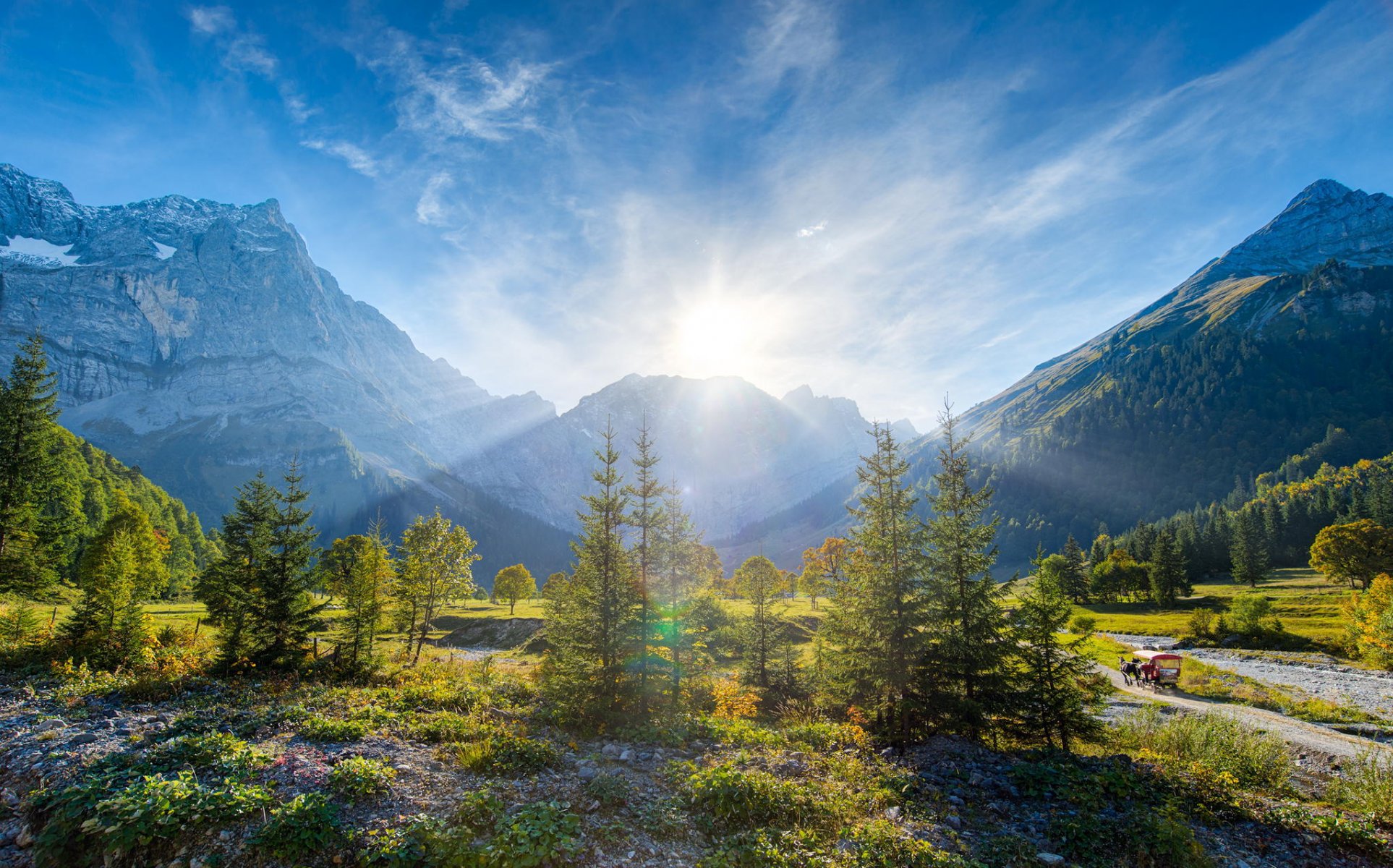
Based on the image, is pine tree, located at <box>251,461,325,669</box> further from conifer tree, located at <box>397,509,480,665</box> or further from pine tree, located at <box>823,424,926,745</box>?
pine tree, located at <box>823,424,926,745</box>

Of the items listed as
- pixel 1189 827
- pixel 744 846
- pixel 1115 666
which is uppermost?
pixel 744 846

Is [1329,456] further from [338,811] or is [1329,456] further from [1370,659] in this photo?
[338,811]

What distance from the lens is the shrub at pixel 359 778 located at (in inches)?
421

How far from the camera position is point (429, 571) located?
3862cm

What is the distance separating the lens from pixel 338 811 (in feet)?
33.1

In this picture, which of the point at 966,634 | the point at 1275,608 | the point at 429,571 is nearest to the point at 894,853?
the point at 966,634

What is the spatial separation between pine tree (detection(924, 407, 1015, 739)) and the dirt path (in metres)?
9.83

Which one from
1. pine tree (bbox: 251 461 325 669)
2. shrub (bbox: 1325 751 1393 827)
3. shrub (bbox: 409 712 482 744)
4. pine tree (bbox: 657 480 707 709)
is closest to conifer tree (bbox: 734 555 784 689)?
pine tree (bbox: 657 480 707 709)

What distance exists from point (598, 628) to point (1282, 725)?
3297cm

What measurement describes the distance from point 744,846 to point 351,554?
191 ft

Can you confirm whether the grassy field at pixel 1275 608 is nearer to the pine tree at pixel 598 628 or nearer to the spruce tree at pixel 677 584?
the spruce tree at pixel 677 584

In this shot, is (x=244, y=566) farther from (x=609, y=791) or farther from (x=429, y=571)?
(x=609, y=791)

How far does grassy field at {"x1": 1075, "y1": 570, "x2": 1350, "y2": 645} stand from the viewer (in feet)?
187

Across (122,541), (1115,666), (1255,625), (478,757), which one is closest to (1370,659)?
(1255,625)
